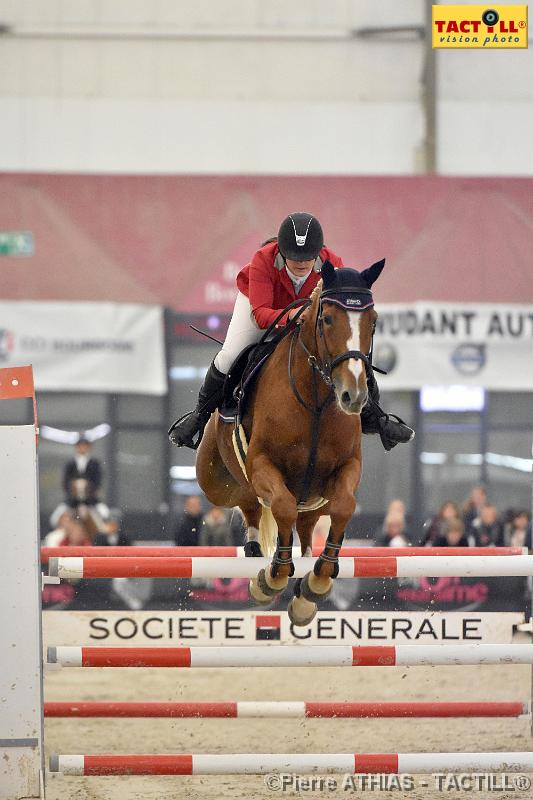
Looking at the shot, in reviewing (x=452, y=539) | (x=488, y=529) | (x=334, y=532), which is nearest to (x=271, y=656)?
(x=334, y=532)

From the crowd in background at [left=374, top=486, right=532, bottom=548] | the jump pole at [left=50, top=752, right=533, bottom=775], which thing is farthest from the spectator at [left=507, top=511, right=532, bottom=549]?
the jump pole at [left=50, top=752, right=533, bottom=775]

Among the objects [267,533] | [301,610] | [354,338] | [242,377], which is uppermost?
[354,338]

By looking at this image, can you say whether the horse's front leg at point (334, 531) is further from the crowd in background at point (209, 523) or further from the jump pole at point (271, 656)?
the crowd in background at point (209, 523)

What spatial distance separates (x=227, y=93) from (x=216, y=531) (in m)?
5.39

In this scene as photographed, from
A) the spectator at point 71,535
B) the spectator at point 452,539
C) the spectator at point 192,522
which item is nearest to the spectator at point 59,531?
the spectator at point 71,535

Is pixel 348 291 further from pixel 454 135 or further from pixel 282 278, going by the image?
pixel 454 135

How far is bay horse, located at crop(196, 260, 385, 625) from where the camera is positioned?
4113mm

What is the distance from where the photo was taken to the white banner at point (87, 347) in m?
12.6

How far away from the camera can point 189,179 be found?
1305 cm

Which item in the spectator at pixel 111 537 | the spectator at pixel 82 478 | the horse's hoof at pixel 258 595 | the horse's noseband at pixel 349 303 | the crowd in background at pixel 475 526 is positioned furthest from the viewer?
the spectator at pixel 82 478

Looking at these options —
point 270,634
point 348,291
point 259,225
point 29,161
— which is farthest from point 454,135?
point 348,291

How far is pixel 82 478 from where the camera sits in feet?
39.4

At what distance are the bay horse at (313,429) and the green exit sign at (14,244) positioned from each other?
8662 mm

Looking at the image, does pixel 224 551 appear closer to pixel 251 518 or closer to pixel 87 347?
pixel 251 518
